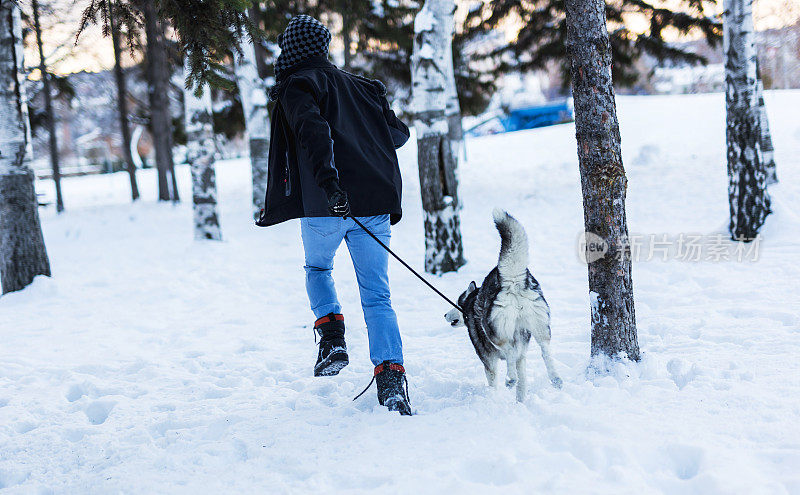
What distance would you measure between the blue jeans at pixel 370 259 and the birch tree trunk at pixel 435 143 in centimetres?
370

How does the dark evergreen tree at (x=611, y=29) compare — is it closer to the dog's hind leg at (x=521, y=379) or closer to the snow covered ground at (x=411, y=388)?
the snow covered ground at (x=411, y=388)

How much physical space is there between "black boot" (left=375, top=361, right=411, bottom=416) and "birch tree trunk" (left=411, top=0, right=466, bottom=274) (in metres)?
3.83

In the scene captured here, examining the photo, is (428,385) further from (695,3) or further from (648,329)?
(695,3)

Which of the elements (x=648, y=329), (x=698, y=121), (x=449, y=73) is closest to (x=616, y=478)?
(x=648, y=329)

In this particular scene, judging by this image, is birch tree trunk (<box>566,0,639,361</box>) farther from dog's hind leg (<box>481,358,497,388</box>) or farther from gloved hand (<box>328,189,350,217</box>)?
gloved hand (<box>328,189,350,217</box>)

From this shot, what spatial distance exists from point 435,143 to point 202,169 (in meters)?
5.26

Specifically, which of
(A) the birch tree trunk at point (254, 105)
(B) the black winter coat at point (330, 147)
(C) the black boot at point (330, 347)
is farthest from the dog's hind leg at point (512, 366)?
(A) the birch tree trunk at point (254, 105)

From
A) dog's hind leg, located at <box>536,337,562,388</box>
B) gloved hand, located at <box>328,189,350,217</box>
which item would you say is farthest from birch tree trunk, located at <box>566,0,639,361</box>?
gloved hand, located at <box>328,189,350,217</box>

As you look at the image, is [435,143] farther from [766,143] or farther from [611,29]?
[611,29]

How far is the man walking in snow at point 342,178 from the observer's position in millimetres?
3223

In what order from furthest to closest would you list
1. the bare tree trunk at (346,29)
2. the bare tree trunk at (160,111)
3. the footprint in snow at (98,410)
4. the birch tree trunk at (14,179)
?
the bare tree trunk at (160,111)
the bare tree trunk at (346,29)
the birch tree trunk at (14,179)
the footprint in snow at (98,410)

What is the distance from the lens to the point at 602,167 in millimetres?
3520

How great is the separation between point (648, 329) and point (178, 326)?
427 cm

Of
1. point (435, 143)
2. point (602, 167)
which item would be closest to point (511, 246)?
point (602, 167)
